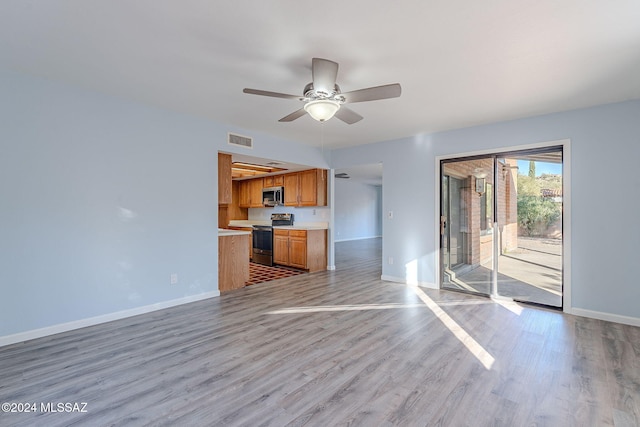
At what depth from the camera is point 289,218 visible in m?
7.08

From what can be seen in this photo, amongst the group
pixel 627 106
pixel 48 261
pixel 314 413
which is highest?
pixel 627 106

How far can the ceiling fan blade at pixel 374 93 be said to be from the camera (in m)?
2.26

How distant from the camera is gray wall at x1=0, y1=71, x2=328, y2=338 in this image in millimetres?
2744

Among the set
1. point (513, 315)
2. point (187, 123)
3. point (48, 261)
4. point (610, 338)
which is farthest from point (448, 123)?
point (48, 261)

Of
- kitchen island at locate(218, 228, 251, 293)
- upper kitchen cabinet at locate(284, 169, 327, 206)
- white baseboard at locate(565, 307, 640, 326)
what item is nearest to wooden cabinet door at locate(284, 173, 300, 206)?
upper kitchen cabinet at locate(284, 169, 327, 206)

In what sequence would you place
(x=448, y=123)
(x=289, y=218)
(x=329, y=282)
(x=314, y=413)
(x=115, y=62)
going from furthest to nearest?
1. (x=289, y=218)
2. (x=329, y=282)
3. (x=448, y=123)
4. (x=115, y=62)
5. (x=314, y=413)

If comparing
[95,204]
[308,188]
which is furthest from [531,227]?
[95,204]

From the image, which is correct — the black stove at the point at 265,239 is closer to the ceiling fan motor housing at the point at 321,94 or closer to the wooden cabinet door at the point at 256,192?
the wooden cabinet door at the point at 256,192

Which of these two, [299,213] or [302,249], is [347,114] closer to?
[302,249]

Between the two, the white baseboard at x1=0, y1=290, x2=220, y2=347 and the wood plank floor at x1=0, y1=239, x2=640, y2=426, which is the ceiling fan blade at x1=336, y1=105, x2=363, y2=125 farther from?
the white baseboard at x1=0, y1=290, x2=220, y2=347

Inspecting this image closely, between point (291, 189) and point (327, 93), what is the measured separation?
170 inches

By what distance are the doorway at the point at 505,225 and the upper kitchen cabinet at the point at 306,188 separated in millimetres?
2380

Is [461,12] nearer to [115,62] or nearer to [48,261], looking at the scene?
[115,62]

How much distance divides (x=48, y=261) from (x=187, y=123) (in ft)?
6.95
